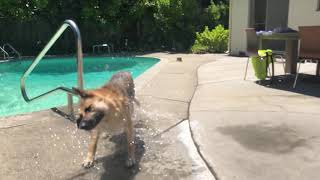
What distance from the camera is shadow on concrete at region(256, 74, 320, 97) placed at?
21.9 ft

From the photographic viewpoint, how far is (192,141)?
4297 mm

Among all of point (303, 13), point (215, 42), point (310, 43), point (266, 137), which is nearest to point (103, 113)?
point (266, 137)

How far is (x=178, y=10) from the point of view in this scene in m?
Answer: 18.8

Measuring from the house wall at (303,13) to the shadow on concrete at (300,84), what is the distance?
4.38m

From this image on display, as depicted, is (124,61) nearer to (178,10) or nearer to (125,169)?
(178,10)

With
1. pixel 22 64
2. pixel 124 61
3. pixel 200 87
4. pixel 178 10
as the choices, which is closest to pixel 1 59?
pixel 22 64

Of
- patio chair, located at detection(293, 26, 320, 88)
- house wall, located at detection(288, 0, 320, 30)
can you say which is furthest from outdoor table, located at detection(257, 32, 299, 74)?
house wall, located at detection(288, 0, 320, 30)

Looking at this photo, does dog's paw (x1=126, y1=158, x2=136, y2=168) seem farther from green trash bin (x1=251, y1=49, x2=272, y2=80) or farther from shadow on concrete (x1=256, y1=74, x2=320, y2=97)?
green trash bin (x1=251, y1=49, x2=272, y2=80)

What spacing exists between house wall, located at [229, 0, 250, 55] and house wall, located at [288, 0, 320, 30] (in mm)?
2231

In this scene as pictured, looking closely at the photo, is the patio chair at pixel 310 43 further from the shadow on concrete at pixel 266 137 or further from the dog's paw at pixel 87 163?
the dog's paw at pixel 87 163

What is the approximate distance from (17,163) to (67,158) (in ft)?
1.52

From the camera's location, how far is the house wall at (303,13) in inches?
468

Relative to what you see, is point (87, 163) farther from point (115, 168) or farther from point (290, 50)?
point (290, 50)

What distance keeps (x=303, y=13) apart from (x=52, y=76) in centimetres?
833
